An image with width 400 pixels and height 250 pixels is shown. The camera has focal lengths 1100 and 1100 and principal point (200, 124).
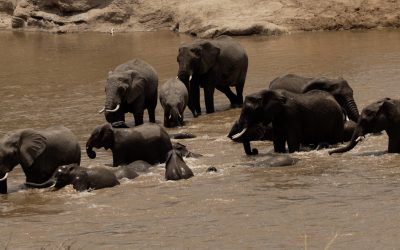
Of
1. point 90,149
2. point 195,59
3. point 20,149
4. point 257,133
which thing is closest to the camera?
point 20,149

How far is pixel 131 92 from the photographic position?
1778 cm

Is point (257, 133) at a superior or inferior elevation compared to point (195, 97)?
superior

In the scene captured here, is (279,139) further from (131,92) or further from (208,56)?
(208,56)

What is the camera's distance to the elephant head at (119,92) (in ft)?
57.2

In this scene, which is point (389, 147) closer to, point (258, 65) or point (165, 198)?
point (165, 198)

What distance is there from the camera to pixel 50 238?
35.0 ft

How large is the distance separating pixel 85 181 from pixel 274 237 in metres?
3.62

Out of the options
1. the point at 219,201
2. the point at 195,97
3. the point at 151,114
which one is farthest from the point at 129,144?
the point at 195,97

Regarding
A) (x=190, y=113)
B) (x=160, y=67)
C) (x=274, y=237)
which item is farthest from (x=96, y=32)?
(x=274, y=237)

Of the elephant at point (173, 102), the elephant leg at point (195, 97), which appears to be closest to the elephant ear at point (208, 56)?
the elephant leg at point (195, 97)

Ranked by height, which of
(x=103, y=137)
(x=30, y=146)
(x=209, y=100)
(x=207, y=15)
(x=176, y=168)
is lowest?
(x=207, y=15)

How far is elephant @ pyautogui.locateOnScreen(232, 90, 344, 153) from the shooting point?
1463 cm

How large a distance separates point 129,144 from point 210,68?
5702 mm

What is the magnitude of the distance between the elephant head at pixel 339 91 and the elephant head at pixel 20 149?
444cm
